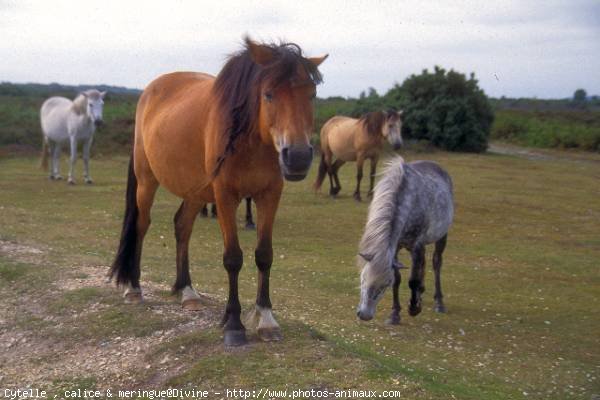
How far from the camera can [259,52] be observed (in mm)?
4090

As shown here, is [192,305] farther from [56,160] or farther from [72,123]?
[56,160]

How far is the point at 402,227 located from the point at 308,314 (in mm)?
1343

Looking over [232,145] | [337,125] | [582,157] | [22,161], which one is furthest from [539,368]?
[582,157]

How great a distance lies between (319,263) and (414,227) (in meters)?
3.00

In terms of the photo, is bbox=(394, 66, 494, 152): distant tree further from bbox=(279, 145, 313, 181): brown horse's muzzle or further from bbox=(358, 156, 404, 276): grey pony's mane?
bbox=(279, 145, 313, 181): brown horse's muzzle

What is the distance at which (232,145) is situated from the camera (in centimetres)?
424

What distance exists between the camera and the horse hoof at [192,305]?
549cm

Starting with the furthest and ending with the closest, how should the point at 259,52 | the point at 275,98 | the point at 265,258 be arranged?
1. the point at 265,258
2. the point at 259,52
3. the point at 275,98

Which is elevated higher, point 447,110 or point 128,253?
point 447,110

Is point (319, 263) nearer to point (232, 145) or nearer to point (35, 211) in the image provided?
point (232, 145)

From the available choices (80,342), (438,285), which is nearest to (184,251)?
(80,342)

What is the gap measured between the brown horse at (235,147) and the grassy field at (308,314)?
0.40 metres

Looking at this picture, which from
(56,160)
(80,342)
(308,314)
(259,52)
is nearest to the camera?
(259,52)

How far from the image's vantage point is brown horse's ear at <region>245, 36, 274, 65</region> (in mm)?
4066
